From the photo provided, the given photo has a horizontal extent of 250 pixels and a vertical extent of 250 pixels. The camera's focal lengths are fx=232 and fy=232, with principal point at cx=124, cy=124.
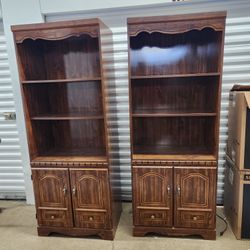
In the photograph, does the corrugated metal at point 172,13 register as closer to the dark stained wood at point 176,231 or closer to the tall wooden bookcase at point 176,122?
the tall wooden bookcase at point 176,122

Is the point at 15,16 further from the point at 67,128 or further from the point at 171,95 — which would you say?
the point at 171,95

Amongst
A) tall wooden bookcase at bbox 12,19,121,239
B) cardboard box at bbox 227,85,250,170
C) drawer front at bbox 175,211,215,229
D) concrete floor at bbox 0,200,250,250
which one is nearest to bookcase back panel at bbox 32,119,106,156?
tall wooden bookcase at bbox 12,19,121,239

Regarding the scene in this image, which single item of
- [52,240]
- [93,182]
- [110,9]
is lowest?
[52,240]

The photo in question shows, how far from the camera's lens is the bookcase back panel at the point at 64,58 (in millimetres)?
2320

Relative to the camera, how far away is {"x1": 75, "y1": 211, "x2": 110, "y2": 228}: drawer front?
221 centimetres

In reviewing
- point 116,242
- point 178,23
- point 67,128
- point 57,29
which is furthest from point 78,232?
point 178,23

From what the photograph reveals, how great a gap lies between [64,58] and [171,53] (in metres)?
1.10

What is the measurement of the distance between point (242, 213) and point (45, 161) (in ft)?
6.17

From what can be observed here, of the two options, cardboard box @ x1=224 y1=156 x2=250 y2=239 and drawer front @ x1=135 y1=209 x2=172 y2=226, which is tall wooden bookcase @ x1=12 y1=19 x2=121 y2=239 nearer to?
drawer front @ x1=135 y1=209 x2=172 y2=226

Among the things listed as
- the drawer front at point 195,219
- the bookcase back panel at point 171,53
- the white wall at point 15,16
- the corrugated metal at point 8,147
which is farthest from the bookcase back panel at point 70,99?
the drawer front at point 195,219

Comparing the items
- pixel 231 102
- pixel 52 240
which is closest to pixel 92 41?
pixel 231 102

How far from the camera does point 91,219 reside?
7.33 feet

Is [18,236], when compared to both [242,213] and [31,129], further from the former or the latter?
[242,213]

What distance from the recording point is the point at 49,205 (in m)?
2.28
